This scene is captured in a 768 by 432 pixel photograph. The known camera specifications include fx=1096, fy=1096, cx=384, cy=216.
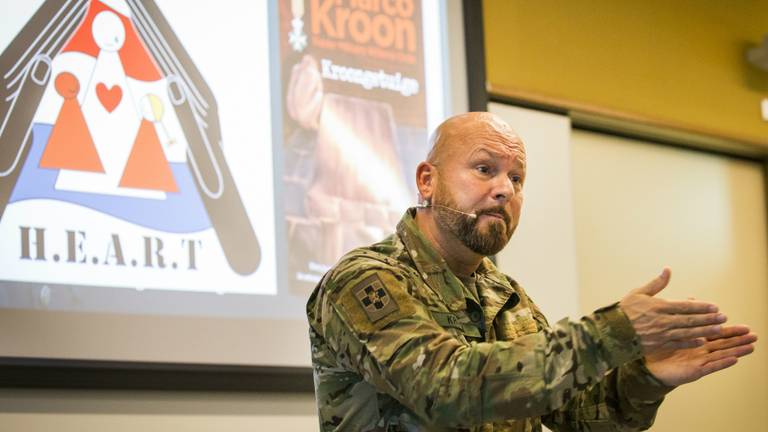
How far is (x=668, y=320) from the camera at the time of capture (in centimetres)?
148

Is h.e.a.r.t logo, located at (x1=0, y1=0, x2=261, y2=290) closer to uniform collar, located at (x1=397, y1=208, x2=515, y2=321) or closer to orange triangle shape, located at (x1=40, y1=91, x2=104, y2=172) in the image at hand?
orange triangle shape, located at (x1=40, y1=91, x2=104, y2=172)

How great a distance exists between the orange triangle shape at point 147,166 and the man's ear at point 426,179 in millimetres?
1006

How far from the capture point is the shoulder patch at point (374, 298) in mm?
1577

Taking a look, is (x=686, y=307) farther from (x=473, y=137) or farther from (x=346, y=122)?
(x=346, y=122)

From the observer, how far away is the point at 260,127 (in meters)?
2.90

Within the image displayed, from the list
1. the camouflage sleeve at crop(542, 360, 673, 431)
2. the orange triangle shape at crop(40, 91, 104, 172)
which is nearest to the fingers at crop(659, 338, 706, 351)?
the camouflage sleeve at crop(542, 360, 673, 431)

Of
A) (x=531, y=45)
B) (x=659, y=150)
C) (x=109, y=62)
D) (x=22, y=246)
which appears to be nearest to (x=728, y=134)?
(x=659, y=150)

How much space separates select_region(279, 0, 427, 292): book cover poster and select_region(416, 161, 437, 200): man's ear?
107cm

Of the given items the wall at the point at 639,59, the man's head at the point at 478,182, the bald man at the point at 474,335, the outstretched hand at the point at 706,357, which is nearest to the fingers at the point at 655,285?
the bald man at the point at 474,335

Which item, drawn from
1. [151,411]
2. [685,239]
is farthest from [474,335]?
[685,239]

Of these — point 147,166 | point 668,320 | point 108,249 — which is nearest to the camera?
point 668,320

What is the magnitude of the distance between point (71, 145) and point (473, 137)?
117cm

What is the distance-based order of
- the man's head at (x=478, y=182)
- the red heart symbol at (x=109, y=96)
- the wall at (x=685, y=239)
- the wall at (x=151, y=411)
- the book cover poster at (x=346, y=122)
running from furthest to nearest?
the wall at (x=685, y=239) → the book cover poster at (x=346, y=122) → the red heart symbol at (x=109, y=96) → the wall at (x=151, y=411) → the man's head at (x=478, y=182)

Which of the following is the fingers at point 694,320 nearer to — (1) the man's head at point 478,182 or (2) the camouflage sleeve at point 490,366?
(2) the camouflage sleeve at point 490,366
